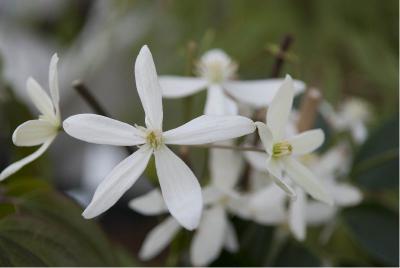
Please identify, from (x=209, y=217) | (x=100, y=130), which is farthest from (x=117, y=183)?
(x=209, y=217)

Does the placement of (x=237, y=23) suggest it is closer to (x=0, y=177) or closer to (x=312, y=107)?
(x=312, y=107)

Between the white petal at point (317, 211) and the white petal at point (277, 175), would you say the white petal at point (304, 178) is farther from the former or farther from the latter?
the white petal at point (317, 211)

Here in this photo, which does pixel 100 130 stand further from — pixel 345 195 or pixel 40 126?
pixel 345 195

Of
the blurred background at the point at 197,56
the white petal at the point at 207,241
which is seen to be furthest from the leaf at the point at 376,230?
the white petal at the point at 207,241

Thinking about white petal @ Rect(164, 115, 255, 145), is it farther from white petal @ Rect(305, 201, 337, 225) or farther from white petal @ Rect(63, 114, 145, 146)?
white petal @ Rect(305, 201, 337, 225)

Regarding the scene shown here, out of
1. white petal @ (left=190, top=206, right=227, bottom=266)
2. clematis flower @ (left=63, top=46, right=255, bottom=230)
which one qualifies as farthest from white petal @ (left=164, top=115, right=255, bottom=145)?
white petal @ (left=190, top=206, right=227, bottom=266)
